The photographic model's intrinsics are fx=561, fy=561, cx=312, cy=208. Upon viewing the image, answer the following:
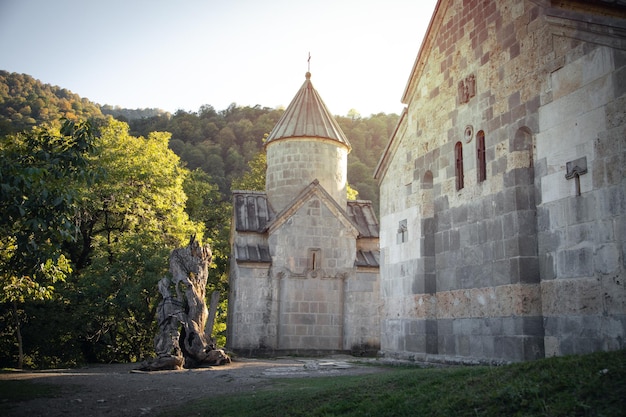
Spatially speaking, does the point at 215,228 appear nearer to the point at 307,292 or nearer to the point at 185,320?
the point at 307,292

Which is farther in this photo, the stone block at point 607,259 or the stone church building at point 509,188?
the stone church building at point 509,188

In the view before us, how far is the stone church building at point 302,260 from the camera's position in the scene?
21688 millimetres

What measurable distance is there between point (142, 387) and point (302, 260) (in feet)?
37.1

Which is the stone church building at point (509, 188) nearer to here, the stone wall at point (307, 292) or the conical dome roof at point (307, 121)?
the stone wall at point (307, 292)

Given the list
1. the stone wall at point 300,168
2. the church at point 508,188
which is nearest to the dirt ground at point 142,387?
the church at point 508,188

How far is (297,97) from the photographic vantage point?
26.0 m

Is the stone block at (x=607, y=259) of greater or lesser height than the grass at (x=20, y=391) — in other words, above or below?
above

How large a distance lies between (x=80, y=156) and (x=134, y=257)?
11.3m

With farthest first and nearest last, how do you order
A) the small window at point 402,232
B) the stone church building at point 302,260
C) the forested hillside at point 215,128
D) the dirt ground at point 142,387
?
the forested hillside at point 215,128
the stone church building at point 302,260
the small window at point 402,232
the dirt ground at point 142,387

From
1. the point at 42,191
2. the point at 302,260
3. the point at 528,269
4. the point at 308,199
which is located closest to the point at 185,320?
the point at 302,260

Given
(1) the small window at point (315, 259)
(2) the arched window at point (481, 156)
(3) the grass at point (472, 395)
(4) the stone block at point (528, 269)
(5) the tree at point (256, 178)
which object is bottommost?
(3) the grass at point (472, 395)

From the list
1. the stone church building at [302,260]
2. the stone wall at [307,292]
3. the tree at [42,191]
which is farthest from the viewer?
the stone church building at [302,260]

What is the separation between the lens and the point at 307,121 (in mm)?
25031

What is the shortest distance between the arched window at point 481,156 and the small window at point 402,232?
3042mm
